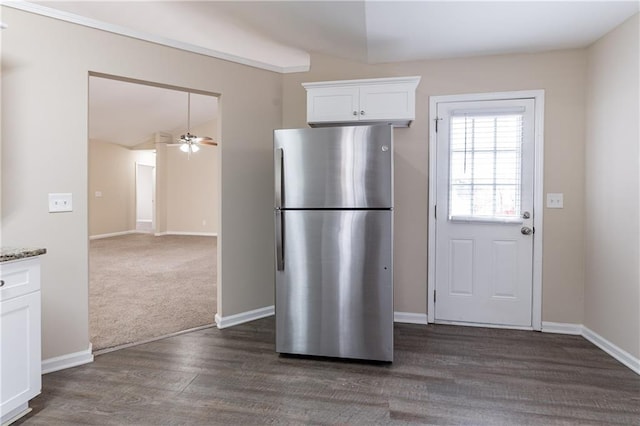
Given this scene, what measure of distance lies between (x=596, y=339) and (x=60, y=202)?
419 centimetres

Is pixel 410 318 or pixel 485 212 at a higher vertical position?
pixel 485 212

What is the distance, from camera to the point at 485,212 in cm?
324

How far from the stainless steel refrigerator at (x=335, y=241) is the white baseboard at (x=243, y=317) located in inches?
33.1

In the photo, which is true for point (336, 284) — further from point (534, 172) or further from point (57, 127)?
point (57, 127)

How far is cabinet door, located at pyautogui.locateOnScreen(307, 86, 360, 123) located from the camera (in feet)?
9.74

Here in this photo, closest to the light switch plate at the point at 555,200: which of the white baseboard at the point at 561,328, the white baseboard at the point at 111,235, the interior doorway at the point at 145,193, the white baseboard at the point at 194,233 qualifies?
the white baseboard at the point at 561,328

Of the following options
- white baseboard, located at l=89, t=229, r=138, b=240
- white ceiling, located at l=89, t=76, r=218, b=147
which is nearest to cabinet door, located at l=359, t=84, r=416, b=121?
white ceiling, located at l=89, t=76, r=218, b=147

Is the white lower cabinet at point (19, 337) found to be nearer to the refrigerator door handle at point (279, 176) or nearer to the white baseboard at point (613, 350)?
the refrigerator door handle at point (279, 176)

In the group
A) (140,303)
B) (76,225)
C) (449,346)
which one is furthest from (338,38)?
(140,303)

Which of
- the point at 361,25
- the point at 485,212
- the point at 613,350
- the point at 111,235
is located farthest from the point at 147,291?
the point at 111,235

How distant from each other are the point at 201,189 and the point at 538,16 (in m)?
8.87

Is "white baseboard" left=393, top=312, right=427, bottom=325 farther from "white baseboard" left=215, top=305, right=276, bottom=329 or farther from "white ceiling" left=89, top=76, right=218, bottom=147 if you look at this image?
"white ceiling" left=89, top=76, right=218, bottom=147

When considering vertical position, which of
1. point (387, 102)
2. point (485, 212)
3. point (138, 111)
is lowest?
point (485, 212)

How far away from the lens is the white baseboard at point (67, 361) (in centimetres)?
238
